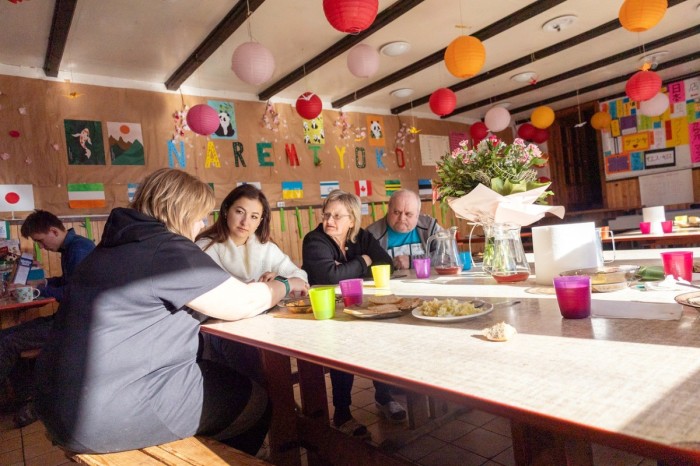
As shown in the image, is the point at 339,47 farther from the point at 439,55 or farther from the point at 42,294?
the point at 42,294

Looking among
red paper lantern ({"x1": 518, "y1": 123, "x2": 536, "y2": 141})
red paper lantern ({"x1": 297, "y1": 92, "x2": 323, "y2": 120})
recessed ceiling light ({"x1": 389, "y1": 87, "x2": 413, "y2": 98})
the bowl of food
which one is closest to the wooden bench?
the bowl of food

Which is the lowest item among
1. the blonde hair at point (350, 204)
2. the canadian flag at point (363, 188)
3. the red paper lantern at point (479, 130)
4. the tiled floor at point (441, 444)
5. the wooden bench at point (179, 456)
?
the tiled floor at point (441, 444)

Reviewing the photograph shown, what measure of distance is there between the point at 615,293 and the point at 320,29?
12.5 ft

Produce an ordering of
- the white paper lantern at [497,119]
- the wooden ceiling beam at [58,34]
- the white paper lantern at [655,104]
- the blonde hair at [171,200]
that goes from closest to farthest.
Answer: the blonde hair at [171,200] → the wooden ceiling beam at [58,34] → the white paper lantern at [655,104] → the white paper lantern at [497,119]

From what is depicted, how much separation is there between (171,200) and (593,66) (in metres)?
6.31

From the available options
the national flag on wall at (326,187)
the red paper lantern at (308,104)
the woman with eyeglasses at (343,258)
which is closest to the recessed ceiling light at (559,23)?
the red paper lantern at (308,104)

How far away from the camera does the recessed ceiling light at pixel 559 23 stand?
4535 millimetres

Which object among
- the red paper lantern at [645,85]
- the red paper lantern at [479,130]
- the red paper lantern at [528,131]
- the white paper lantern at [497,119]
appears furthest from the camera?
the red paper lantern at [528,131]

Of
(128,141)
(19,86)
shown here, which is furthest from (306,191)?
(19,86)

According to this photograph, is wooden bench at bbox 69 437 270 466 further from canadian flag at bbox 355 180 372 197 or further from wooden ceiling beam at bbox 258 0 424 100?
canadian flag at bbox 355 180 372 197

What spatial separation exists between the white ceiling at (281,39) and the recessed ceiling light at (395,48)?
6cm

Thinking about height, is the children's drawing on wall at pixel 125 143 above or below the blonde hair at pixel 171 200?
above

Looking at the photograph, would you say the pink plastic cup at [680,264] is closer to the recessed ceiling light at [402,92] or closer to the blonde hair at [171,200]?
the blonde hair at [171,200]

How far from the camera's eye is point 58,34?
3734mm
